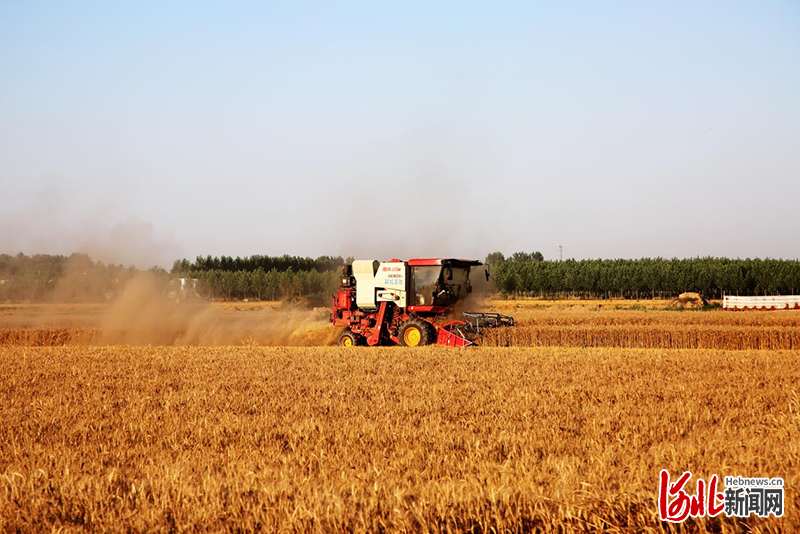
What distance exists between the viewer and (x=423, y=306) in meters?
22.2

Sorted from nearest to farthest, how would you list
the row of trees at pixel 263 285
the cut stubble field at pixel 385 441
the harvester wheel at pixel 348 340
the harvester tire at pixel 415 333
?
the cut stubble field at pixel 385 441
the harvester tire at pixel 415 333
the harvester wheel at pixel 348 340
the row of trees at pixel 263 285

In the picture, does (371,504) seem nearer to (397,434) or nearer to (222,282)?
(397,434)

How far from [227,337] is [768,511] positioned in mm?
24452

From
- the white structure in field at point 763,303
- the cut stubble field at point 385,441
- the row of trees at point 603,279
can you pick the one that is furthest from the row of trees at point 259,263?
the cut stubble field at point 385,441

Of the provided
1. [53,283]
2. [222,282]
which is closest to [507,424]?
[53,283]

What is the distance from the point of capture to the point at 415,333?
71.2 ft

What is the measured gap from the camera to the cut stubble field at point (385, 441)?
5.11 meters

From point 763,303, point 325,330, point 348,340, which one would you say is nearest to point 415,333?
point 348,340

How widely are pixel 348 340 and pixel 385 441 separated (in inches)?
580

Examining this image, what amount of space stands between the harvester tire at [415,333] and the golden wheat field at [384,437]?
3211 millimetres

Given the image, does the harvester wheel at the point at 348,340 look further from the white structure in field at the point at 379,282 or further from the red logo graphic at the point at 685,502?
the red logo graphic at the point at 685,502

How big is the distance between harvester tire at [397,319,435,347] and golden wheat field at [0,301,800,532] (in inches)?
126

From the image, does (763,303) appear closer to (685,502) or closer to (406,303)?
(406,303)

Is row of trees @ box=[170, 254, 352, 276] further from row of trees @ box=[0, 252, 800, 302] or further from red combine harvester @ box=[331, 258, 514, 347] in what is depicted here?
red combine harvester @ box=[331, 258, 514, 347]
